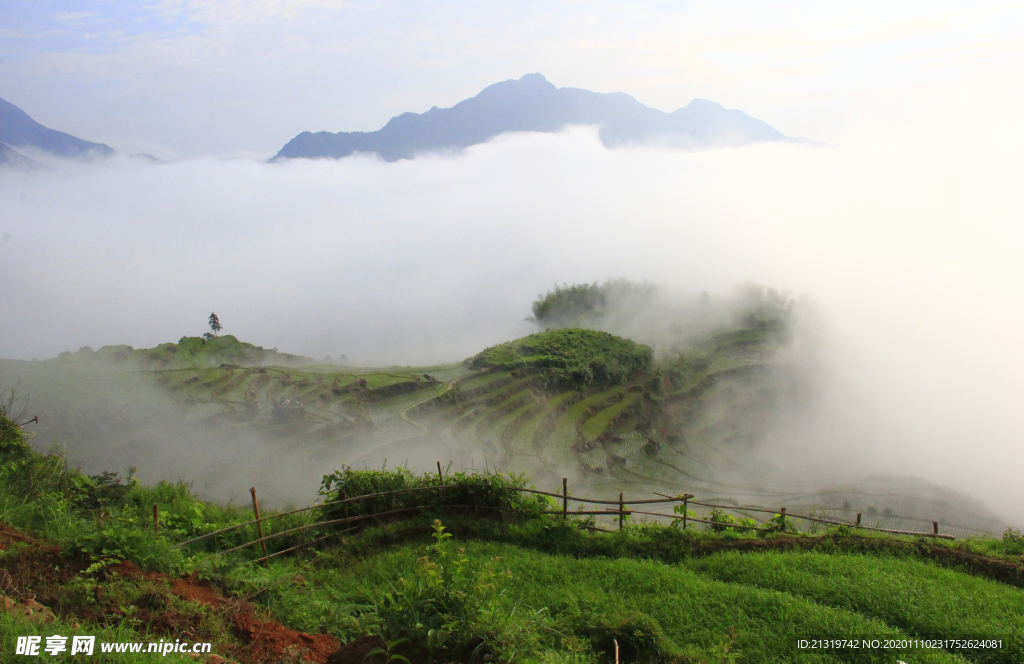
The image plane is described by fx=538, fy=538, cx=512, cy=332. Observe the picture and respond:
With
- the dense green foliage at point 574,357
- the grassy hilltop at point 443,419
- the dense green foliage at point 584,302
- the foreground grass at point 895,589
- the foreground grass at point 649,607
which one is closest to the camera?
the foreground grass at point 649,607

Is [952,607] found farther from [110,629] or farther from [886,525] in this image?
[886,525]

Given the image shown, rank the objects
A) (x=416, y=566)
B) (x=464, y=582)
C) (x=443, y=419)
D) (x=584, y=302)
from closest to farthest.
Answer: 1. (x=464, y=582)
2. (x=416, y=566)
3. (x=443, y=419)
4. (x=584, y=302)

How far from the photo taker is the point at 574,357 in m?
39.8

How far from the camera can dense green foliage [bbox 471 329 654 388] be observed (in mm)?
38438

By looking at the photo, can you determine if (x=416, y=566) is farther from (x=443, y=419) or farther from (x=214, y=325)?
(x=214, y=325)

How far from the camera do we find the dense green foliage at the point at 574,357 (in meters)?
38.4

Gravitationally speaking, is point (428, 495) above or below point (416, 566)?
below

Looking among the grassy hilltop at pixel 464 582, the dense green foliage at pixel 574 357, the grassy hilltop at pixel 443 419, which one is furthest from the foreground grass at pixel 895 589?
the dense green foliage at pixel 574 357

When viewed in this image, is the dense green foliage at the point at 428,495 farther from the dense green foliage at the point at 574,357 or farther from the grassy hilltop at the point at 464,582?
the dense green foliage at the point at 574,357

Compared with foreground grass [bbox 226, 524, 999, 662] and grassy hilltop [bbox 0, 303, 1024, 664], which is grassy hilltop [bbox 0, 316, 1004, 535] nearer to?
grassy hilltop [bbox 0, 303, 1024, 664]

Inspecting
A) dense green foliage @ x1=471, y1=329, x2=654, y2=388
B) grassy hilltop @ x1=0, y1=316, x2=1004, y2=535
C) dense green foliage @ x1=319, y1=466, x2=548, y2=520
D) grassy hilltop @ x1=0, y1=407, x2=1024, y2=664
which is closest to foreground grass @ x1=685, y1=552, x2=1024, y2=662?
grassy hilltop @ x1=0, y1=407, x2=1024, y2=664

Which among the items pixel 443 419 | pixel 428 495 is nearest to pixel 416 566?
pixel 428 495

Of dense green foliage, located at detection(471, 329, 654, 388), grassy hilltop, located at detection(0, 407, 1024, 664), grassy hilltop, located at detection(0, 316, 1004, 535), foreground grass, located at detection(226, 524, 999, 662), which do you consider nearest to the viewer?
grassy hilltop, located at detection(0, 407, 1024, 664)

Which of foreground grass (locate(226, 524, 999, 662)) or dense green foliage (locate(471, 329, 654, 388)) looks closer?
foreground grass (locate(226, 524, 999, 662))
